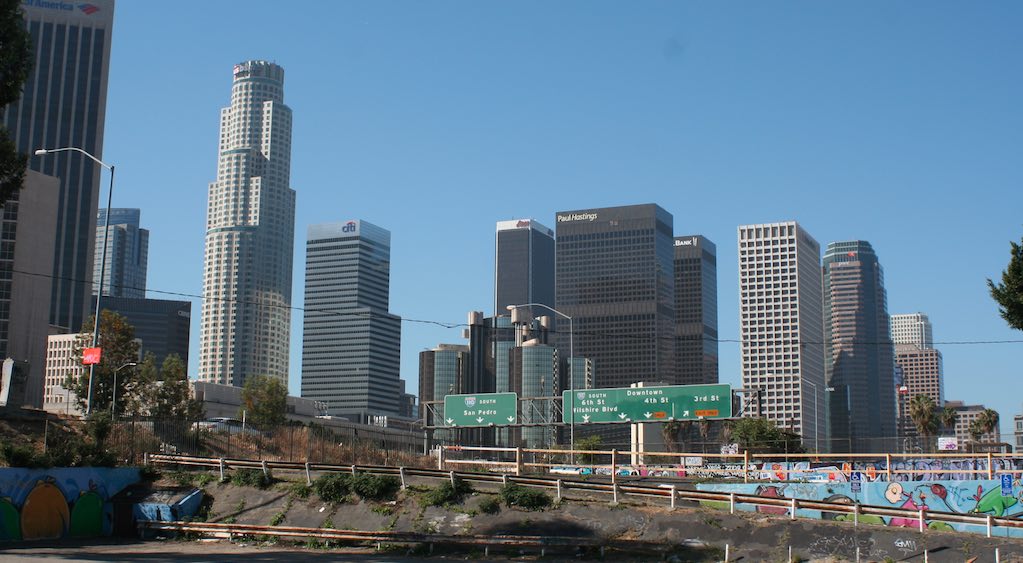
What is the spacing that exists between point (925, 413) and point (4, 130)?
9184cm

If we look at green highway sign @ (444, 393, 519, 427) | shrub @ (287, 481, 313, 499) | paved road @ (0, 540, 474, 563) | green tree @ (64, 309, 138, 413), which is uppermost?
green tree @ (64, 309, 138, 413)

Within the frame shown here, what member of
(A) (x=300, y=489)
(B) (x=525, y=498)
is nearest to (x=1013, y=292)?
(B) (x=525, y=498)

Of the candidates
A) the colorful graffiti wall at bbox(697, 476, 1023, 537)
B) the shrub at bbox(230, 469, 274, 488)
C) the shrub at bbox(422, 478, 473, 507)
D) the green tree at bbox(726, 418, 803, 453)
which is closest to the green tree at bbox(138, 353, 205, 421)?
the shrub at bbox(230, 469, 274, 488)

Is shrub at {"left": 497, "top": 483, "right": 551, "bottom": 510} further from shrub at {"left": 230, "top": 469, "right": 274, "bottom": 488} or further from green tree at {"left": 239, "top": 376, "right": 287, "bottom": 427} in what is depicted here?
green tree at {"left": 239, "top": 376, "right": 287, "bottom": 427}

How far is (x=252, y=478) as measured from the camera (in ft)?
142

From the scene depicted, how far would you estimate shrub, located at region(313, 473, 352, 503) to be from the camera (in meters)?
40.9

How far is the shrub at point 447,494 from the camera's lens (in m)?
39.5

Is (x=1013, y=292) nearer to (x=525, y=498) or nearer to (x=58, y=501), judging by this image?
(x=525, y=498)

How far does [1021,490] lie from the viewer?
142ft

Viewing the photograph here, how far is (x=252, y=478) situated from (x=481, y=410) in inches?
1507

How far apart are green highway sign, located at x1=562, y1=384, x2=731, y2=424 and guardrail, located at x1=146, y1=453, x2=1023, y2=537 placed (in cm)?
3012

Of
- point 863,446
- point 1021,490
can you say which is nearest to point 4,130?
point 1021,490

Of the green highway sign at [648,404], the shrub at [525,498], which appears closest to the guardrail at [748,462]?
the shrub at [525,498]

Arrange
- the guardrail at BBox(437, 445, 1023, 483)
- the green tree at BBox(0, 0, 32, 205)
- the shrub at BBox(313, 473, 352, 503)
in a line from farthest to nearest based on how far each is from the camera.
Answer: the guardrail at BBox(437, 445, 1023, 483) < the shrub at BBox(313, 473, 352, 503) < the green tree at BBox(0, 0, 32, 205)
